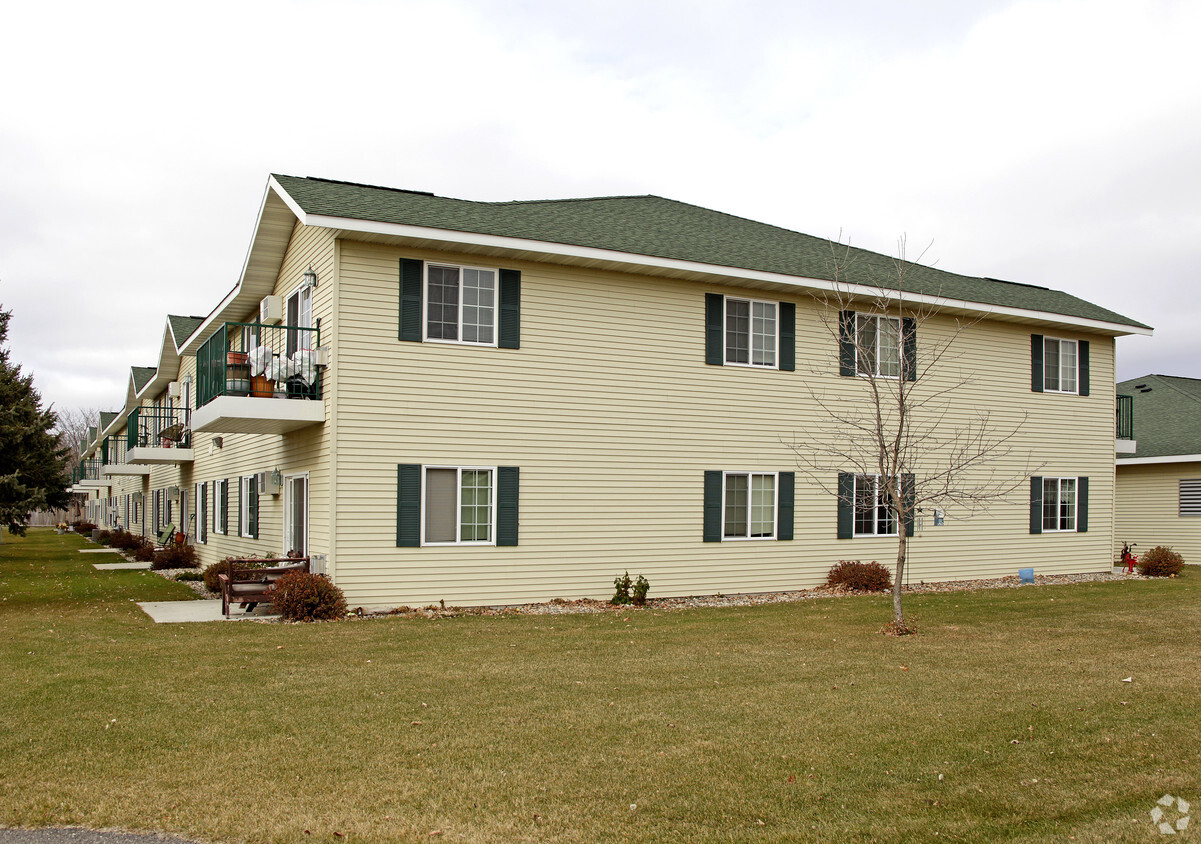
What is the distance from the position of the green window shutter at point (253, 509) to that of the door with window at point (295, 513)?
237 centimetres

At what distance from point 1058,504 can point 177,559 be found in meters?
20.9

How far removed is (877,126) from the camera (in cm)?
1919

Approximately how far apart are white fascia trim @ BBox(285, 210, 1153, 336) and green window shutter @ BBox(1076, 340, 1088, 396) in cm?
73

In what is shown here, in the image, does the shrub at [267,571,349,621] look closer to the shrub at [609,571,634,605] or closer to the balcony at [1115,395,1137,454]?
the shrub at [609,571,634,605]

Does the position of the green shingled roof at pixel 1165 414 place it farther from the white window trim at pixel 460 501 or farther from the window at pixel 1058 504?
the white window trim at pixel 460 501

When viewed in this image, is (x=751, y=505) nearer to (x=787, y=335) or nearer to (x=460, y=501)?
(x=787, y=335)

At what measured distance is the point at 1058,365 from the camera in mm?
20062

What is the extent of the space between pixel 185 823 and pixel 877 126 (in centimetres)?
1843

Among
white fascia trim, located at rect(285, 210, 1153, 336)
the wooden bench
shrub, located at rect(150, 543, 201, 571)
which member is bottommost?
shrub, located at rect(150, 543, 201, 571)

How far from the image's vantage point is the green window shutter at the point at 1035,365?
64.0ft

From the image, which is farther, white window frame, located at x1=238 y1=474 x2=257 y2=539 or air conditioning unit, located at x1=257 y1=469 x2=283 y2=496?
white window frame, located at x1=238 y1=474 x2=257 y2=539

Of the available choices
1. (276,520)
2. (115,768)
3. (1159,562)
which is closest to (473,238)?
(276,520)

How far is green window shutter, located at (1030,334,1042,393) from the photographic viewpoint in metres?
19.5

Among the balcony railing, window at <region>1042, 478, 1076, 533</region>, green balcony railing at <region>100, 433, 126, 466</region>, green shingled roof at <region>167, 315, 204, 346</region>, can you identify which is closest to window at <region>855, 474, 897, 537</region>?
window at <region>1042, 478, 1076, 533</region>
